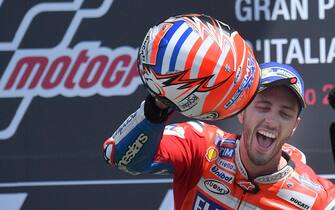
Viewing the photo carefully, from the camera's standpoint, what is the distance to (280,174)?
208 centimetres

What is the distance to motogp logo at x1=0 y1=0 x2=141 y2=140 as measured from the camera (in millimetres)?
3127

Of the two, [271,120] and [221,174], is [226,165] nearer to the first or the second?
[221,174]

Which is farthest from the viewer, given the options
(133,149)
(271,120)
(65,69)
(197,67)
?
(65,69)

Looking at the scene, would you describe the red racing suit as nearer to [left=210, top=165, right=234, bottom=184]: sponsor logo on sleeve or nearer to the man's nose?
[left=210, top=165, right=234, bottom=184]: sponsor logo on sleeve

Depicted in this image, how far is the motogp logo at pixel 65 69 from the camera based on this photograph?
10.3ft

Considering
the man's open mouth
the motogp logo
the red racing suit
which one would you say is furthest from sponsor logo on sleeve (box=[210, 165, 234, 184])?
the motogp logo

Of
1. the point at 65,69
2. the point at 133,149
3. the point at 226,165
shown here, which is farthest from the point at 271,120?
the point at 65,69

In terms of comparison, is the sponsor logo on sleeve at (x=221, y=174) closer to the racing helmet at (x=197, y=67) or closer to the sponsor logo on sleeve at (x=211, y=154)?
the sponsor logo on sleeve at (x=211, y=154)

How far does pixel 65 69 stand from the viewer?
3146mm

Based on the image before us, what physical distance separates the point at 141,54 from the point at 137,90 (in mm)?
1501

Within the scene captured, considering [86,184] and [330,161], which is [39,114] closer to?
[86,184]

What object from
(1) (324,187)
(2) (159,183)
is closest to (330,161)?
(2) (159,183)

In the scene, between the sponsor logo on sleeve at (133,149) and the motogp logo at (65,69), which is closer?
the sponsor logo on sleeve at (133,149)

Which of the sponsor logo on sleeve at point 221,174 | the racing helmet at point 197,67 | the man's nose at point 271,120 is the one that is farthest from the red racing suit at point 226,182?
the racing helmet at point 197,67
